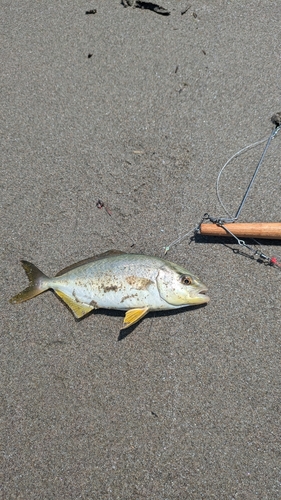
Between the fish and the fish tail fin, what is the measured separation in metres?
0.06

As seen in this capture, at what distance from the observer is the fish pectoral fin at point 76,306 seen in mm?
2855

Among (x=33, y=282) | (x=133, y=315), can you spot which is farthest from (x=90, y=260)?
(x=133, y=315)

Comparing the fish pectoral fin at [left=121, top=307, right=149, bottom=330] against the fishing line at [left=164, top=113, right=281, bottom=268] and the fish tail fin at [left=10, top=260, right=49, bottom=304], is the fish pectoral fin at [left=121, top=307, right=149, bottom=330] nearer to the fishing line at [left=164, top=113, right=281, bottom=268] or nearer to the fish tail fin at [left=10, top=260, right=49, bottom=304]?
the fishing line at [left=164, top=113, right=281, bottom=268]

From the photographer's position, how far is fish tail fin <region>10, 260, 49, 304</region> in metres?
2.94

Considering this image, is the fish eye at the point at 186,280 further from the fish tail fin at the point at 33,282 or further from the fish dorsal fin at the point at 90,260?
the fish tail fin at the point at 33,282

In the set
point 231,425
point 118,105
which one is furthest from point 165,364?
point 118,105

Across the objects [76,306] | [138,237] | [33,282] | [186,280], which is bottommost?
[76,306]

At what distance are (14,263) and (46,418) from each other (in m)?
1.23

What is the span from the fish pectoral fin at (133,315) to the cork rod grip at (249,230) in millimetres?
760

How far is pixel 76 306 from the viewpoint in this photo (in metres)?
2.88

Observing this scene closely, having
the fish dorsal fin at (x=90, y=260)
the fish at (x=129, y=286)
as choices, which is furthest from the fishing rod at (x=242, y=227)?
the fish dorsal fin at (x=90, y=260)

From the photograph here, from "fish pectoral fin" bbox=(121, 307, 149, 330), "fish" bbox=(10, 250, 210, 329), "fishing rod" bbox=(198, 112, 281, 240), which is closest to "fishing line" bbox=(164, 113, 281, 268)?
"fishing rod" bbox=(198, 112, 281, 240)

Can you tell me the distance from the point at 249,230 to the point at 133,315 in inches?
42.0

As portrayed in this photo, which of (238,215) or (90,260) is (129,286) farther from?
(238,215)
